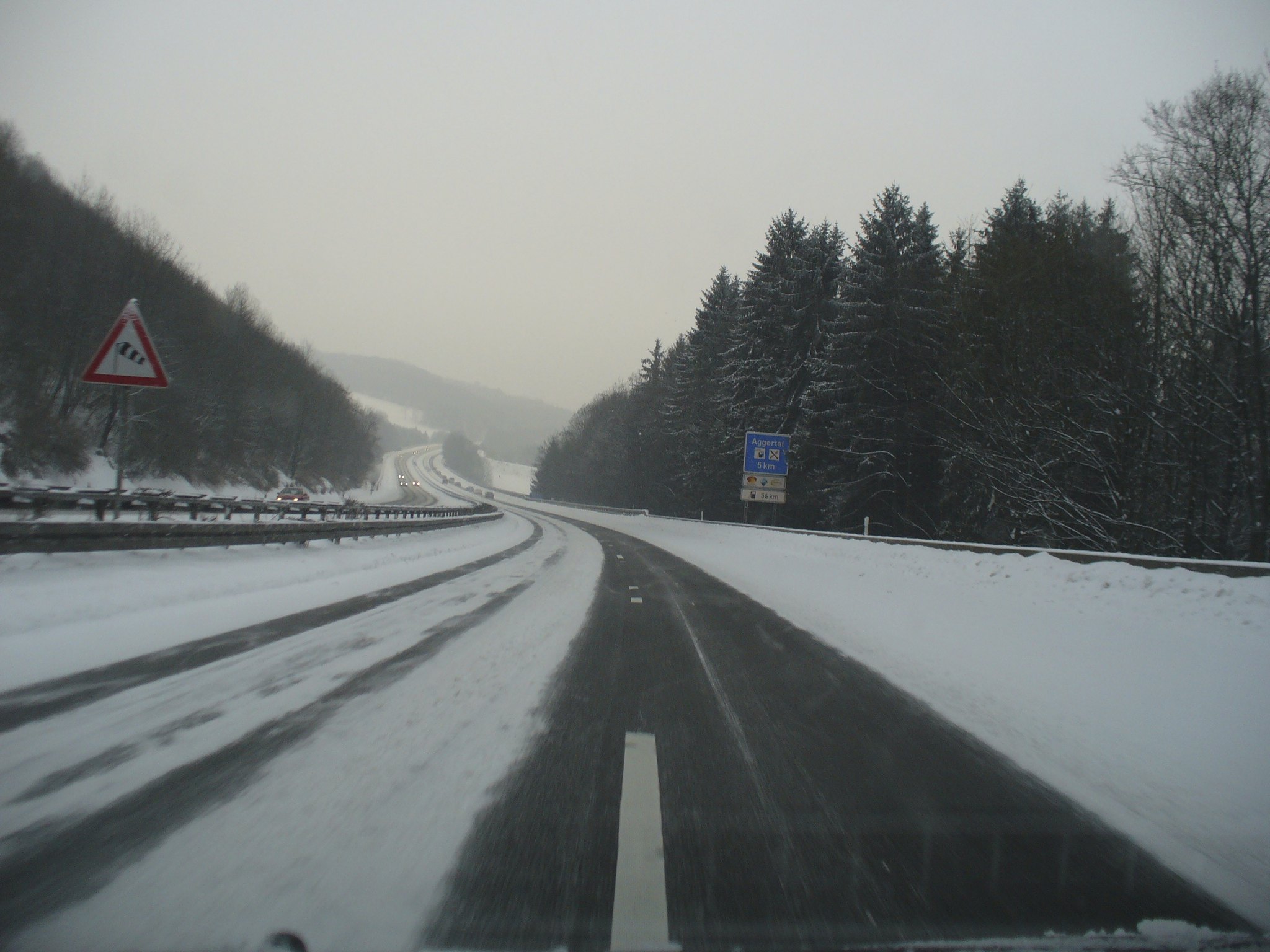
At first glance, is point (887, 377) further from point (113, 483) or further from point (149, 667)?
point (113, 483)

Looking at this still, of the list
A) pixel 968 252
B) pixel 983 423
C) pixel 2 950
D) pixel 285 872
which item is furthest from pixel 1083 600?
pixel 968 252

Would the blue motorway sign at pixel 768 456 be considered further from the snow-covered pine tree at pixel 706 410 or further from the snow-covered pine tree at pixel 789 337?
the snow-covered pine tree at pixel 706 410

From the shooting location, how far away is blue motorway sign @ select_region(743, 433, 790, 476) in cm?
2825

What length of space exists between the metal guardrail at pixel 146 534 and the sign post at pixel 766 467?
16886 mm

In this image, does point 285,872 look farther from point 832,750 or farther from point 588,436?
point 588,436

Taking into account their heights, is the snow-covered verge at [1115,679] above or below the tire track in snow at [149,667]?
above

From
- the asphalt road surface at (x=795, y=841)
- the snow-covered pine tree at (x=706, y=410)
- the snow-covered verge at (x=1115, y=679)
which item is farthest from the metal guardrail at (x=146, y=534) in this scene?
the snow-covered pine tree at (x=706, y=410)

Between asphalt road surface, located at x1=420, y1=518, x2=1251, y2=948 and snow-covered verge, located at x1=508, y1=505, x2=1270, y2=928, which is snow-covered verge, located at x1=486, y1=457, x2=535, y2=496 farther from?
asphalt road surface, located at x1=420, y1=518, x2=1251, y2=948

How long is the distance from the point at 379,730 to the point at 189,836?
4.32ft

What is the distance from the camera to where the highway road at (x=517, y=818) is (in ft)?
7.00

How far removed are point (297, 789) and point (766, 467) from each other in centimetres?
2645

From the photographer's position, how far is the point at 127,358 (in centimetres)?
781

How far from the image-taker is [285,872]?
229 cm

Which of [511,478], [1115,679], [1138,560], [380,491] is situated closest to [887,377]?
[1138,560]
